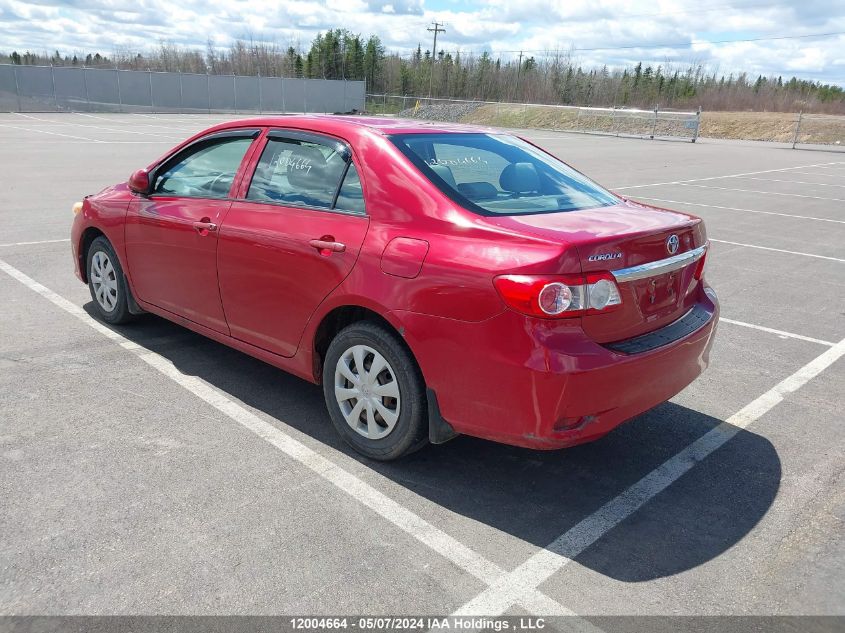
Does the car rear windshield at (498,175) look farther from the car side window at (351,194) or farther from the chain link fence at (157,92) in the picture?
the chain link fence at (157,92)

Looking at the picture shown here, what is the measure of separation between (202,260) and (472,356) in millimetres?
2118

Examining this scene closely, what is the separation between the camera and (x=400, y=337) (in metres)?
3.42

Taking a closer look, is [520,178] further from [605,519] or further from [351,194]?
[605,519]

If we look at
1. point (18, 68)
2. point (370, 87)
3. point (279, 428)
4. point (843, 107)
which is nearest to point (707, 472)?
point (279, 428)

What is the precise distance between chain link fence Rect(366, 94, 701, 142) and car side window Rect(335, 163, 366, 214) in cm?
4048

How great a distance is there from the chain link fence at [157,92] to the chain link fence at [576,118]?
18.8 feet

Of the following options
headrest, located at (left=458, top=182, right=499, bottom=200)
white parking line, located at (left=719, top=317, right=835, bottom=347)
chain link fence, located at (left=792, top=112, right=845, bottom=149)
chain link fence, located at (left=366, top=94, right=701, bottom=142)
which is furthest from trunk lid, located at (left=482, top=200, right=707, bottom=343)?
chain link fence, located at (left=792, top=112, right=845, bottom=149)

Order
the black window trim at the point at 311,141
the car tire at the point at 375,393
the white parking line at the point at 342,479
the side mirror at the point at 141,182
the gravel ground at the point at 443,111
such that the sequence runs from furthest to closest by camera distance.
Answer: the gravel ground at the point at 443,111 → the side mirror at the point at 141,182 → the black window trim at the point at 311,141 → the car tire at the point at 375,393 → the white parking line at the point at 342,479

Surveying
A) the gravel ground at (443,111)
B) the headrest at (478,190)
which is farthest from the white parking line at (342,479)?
the gravel ground at (443,111)

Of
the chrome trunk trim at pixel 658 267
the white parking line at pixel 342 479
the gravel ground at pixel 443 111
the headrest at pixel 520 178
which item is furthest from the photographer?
the gravel ground at pixel 443 111

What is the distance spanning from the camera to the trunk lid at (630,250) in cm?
305

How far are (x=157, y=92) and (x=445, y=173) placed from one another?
2044 inches

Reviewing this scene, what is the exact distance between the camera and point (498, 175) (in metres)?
3.92

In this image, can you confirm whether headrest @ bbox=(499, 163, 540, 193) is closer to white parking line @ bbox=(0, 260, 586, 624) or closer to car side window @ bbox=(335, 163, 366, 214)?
car side window @ bbox=(335, 163, 366, 214)
